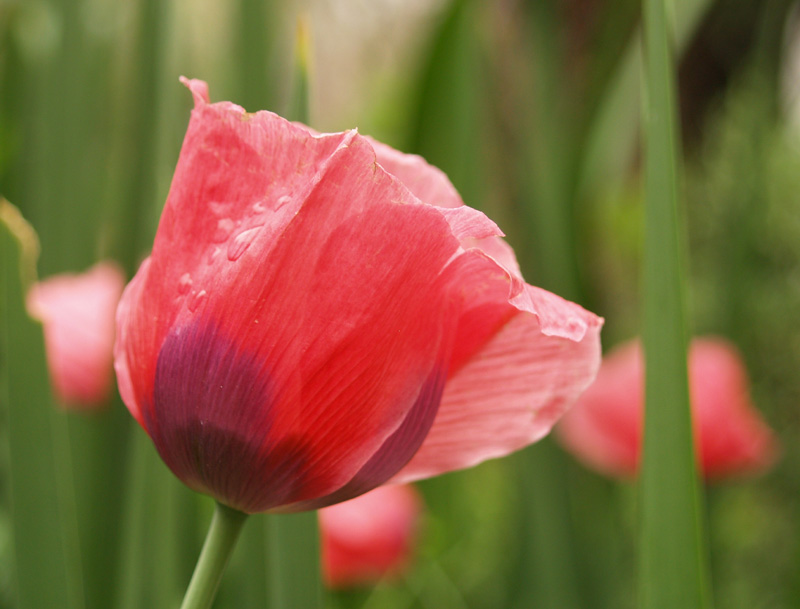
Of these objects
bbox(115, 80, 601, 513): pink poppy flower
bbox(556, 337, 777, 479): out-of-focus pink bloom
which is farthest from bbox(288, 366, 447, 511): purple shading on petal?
bbox(556, 337, 777, 479): out-of-focus pink bloom

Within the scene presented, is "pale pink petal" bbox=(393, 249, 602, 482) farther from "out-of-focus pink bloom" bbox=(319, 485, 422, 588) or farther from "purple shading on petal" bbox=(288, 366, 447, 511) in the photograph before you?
"out-of-focus pink bloom" bbox=(319, 485, 422, 588)

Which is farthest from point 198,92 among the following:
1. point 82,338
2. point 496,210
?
point 496,210

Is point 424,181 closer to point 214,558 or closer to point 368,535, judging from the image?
point 214,558

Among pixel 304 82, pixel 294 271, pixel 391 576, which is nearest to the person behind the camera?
pixel 294 271

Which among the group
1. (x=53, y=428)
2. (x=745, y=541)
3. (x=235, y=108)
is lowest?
(x=745, y=541)

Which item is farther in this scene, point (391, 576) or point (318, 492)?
point (391, 576)

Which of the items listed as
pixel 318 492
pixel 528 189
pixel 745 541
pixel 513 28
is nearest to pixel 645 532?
pixel 318 492

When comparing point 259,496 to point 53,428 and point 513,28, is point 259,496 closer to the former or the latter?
point 53,428
